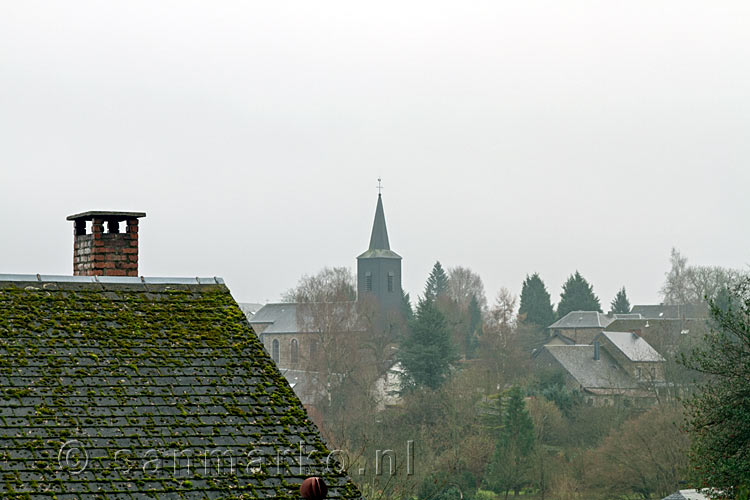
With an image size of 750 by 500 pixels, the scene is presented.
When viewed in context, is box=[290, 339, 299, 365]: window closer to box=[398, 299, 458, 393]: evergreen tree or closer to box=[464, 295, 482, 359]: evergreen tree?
box=[464, 295, 482, 359]: evergreen tree

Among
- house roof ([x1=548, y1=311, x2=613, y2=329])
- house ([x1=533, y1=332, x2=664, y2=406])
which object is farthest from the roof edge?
house roof ([x1=548, y1=311, x2=613, y2=329])

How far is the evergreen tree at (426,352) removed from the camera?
61.5 meters

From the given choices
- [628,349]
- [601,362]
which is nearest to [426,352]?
[601,362]

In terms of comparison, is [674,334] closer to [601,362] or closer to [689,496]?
[601,362]

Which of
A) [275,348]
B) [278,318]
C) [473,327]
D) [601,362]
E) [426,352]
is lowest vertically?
[601,362]

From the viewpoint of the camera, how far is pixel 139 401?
8297 mm

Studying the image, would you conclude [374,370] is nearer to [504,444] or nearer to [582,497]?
→ [504,444]

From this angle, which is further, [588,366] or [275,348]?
[275,348]

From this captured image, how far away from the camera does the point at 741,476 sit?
22656 mm

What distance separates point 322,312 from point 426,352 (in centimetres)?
1108

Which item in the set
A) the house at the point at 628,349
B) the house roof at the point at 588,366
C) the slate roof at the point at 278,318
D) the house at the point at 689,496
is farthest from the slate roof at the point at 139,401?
the slate roof at the point at 278,318

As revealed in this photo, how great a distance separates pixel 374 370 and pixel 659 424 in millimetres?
28048

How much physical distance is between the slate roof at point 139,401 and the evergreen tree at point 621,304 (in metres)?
105

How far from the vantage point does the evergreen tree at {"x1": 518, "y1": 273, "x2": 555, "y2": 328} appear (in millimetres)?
101750
